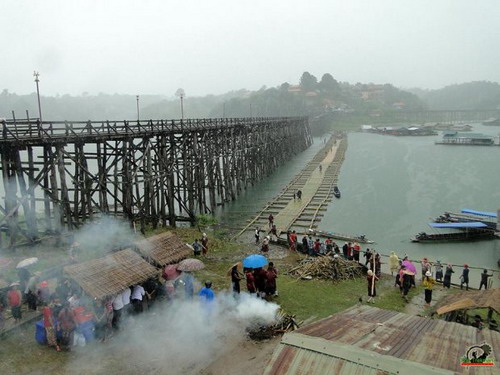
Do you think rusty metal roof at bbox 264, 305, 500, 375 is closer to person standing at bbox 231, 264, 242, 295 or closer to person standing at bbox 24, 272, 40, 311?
person standing at bbox 231, 264, 242, 295

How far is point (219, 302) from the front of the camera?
10.3m

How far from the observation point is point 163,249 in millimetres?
11531

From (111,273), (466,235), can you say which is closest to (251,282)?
(111,273)

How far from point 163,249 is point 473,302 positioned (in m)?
7.95

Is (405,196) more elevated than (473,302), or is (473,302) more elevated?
(473,302)

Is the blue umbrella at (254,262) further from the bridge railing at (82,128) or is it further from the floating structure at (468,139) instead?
the floating structure at (468,139)

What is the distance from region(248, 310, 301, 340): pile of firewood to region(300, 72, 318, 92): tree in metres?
149

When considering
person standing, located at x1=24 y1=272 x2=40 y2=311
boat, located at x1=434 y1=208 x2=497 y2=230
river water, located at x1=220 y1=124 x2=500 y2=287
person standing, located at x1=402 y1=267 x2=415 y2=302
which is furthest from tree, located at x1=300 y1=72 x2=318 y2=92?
person standing, located at x1=24 y1=272 x2=40 y2=311

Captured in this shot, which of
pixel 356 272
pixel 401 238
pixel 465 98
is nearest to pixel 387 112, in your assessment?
pixel 465 98

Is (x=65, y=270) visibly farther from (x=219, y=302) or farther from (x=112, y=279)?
(x=219, y=302)

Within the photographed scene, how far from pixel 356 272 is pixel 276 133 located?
37.8 m

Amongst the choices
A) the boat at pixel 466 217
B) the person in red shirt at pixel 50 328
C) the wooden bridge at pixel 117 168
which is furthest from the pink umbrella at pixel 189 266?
the boat at pixel 466 217

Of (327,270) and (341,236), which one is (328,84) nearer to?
(341,236)

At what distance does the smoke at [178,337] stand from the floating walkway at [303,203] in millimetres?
11935
